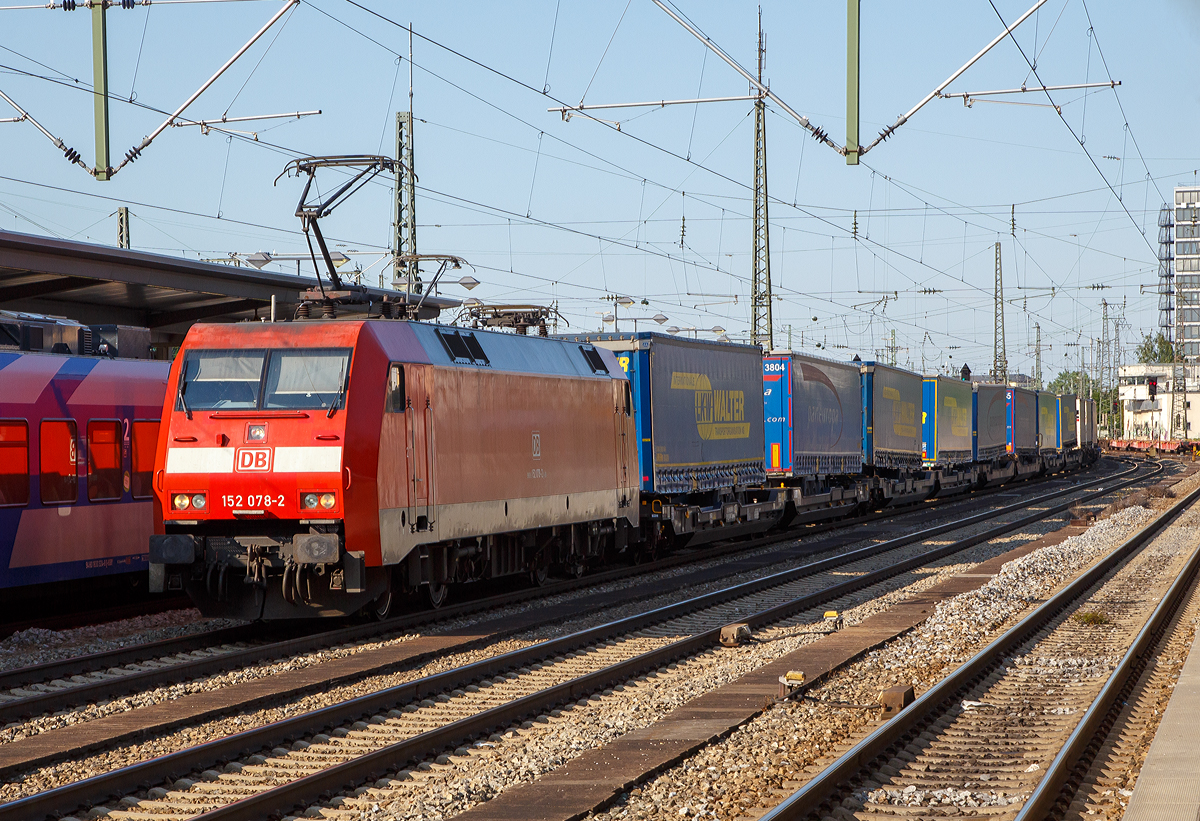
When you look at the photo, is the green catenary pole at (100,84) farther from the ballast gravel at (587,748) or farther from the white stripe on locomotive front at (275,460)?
the ballast gravel at (587,748)

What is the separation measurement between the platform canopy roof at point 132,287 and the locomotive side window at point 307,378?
2888 mm

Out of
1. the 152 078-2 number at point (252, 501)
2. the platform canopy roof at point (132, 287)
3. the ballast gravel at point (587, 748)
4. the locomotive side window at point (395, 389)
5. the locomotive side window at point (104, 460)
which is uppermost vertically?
the platform canopy roof at point (132, 287)

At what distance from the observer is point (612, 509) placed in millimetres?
18688

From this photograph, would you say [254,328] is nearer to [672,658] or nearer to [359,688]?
[359,688]

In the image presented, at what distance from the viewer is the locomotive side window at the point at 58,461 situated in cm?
1420

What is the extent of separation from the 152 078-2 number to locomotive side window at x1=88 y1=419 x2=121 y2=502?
136 inches

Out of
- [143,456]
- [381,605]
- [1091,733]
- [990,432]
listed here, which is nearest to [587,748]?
[1091,733]

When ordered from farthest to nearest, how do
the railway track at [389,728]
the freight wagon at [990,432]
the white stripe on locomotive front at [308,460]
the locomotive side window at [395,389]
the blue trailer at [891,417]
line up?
the freight wagon at [990,432]
the blue trailer at [891,417]
the locomotive side window at [395,389]
the white stripe on locomotive front at [308,460]
the railway track at [389,728]

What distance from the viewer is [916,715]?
9.14 meters

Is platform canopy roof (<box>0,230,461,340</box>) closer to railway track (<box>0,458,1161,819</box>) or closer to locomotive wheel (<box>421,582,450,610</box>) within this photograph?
locomotive wheel (<box>421,582,450,610</box>)

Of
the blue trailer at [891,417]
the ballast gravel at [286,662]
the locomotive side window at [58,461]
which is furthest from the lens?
the blue trailer at [891,417]

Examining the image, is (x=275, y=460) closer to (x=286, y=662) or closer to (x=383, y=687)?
(x=286, y=662)

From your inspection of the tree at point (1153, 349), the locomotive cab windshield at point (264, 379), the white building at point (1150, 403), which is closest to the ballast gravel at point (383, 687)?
the locomotive cab windshield at point (264, 379)

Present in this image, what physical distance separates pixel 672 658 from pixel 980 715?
330 centimetres
